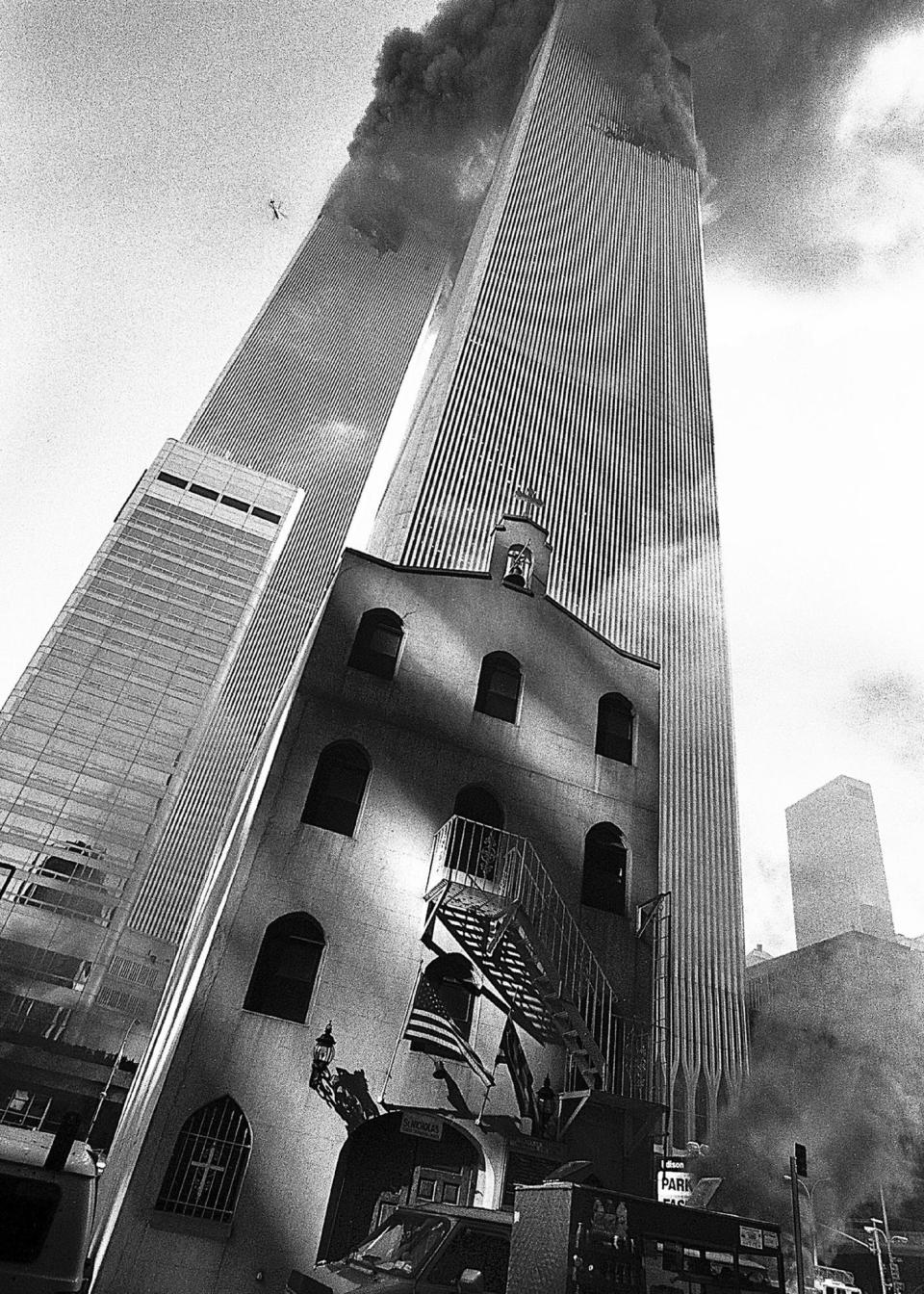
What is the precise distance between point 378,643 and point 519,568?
439 cm

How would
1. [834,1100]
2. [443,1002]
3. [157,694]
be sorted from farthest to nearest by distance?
[157,694] < [834,1100] < [443,1002]

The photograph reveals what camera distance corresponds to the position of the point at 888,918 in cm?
13938

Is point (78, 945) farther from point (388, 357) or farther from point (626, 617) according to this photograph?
point (388, 357)

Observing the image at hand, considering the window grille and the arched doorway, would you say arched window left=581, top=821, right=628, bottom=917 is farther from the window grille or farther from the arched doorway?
the window grille

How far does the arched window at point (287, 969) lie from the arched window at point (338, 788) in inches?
73.7

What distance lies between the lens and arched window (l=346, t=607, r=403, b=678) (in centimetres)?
1706

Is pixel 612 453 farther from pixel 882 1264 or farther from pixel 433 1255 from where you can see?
pixel 433 1255

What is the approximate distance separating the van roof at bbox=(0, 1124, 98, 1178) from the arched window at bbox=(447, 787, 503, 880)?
24.3 feet

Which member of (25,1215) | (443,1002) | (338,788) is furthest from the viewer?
(338,788)

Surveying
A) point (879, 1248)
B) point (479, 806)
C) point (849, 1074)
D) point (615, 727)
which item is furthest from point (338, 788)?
point (849, 1074)

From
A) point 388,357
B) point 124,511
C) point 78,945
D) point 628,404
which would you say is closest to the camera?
point 628,404

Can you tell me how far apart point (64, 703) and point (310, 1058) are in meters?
89.7

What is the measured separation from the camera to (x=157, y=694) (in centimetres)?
9694

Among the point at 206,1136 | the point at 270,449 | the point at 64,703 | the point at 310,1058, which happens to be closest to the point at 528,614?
the point at 310,1058
